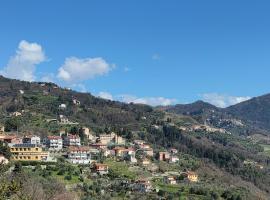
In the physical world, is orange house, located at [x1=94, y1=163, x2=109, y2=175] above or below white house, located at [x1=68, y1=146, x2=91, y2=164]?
below

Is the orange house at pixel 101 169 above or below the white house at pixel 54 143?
below

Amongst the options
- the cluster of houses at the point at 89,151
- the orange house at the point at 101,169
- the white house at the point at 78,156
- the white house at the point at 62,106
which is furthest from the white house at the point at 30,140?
the white house at the point at 62,106

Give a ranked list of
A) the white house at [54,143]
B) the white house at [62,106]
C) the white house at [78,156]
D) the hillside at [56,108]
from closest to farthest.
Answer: the white house at [78,156]
the white house at [54,143]
the hillside at [56,108]
the white house at [62,106]

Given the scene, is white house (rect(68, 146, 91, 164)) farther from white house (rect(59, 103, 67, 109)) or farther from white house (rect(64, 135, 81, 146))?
white house (rect(59, 103, 67, 109))

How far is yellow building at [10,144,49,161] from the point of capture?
276 feet

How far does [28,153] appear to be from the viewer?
84.7 metres

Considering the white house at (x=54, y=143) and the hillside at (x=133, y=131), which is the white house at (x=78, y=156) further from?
the white house at (x=54, y=143)

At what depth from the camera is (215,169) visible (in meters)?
119

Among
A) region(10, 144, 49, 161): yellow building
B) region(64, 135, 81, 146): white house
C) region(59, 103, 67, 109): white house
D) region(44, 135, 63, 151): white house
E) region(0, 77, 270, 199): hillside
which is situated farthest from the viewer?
region(59, 103, 67, 109): white house

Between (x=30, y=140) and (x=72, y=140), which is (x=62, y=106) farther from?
(x=30, y=140)

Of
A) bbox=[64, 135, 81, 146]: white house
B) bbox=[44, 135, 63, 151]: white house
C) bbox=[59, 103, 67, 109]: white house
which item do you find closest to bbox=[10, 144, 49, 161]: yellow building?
bbox=[44, 135, 63, 151]: white house

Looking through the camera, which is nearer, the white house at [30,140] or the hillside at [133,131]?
the white house at [30,140]

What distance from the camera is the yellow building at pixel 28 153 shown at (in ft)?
276

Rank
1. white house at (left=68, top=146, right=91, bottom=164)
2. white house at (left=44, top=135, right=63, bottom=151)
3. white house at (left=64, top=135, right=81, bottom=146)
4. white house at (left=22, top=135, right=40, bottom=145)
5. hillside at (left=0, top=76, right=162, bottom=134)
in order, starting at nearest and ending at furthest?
white house at (left=68, top=146, right=91, bottom=164) < white house at (left=22, top=135, right=40, bottom=145) < white house at (left=44, top=135, right=63, bottom=151) < white house at (left=64, top=135, right=81, bottom=146) < hillside at (left=0, top=76, right=162, bottom=134)
